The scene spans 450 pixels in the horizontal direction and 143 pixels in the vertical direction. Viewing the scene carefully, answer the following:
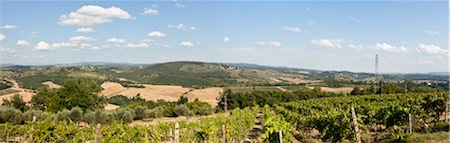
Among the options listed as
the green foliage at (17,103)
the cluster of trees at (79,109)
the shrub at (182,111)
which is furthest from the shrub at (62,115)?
the green foliage at (17,103)

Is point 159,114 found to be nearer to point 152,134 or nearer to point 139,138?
point 152,134

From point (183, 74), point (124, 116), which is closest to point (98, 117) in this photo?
point (124, 116)

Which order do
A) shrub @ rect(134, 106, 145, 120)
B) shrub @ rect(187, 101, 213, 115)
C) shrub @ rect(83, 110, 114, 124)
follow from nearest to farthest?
shrub @ rect(83, 110, 114, 124)
shrub @ rect(134, 106, 145, 120)
shrub @ rect(187, 101, 213, 115)

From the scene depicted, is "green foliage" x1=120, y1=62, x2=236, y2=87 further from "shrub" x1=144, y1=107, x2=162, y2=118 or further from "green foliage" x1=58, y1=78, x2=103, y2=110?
"green foliage" x1=58, y1=78, x2=103, y2=110

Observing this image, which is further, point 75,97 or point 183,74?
point 183,74

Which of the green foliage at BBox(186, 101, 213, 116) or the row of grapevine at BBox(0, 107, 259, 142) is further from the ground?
the row of grapevine at BBox(0, 107, 259, 142)

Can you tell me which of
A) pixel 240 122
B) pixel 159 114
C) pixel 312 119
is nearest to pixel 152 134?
pixel 240 122

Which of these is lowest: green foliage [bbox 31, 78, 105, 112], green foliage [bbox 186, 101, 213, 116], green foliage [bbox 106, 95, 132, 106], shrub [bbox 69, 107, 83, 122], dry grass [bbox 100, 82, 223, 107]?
green foliage [bbox 106, 95, 132, 106]

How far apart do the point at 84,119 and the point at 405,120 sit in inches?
1217

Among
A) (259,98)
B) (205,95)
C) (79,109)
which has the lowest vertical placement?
(205,95)

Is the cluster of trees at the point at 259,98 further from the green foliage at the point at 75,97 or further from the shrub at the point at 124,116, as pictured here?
the green foliage at the point at 75,97

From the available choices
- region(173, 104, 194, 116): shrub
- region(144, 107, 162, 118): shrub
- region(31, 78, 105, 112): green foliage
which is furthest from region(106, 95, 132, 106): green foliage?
region(31, 78, 105, 112): green foliage

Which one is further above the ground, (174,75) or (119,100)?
(174,75)

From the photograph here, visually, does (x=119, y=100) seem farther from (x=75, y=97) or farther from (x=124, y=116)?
(x=124, y=116)
